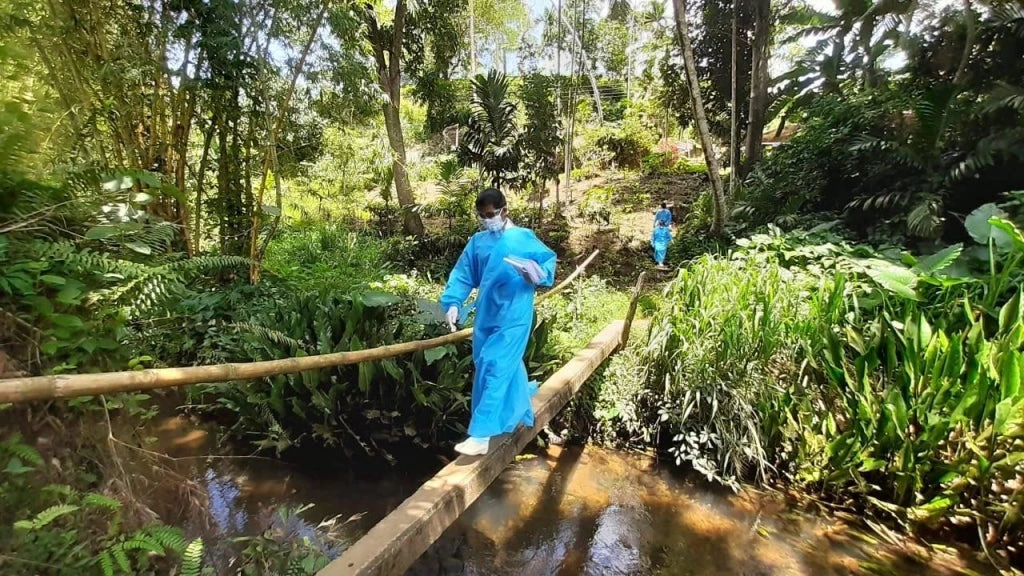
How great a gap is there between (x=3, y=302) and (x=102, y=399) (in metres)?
0.41

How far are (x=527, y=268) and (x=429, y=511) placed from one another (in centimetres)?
113

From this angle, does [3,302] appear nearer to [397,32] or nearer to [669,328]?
[669,328]

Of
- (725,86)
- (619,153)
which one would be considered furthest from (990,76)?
(619,153)

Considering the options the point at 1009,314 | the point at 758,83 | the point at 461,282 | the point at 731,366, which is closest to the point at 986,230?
the point at 1009,314

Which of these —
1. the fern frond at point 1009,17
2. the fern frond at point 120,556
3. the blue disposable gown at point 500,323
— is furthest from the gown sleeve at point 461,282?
the fern frond at point 1009,17

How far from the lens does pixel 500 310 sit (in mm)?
2477

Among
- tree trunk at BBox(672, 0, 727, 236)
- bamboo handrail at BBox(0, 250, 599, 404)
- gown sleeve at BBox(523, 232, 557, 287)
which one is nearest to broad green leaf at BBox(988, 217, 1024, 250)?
gown sleeve at BBox(523, 232, 557, 287)

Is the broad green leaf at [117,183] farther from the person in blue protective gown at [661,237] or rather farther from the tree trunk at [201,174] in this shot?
the person in blue protective gown at [661,237]

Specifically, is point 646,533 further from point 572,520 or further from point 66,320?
point 66,320

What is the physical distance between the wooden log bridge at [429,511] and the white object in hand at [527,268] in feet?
2.81

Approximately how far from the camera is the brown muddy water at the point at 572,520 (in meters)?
2.75

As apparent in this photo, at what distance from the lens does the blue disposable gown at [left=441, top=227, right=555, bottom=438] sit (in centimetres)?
243

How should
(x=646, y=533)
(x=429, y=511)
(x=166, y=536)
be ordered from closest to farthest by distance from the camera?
(x=166, y=536), (x=429, y=511), (x=646, y=533)

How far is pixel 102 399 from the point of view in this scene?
1.64 meters
